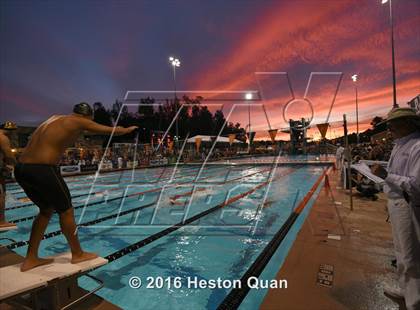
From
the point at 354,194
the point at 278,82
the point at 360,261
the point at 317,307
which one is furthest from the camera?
the point at 278,82

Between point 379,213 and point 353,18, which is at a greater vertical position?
point 353,18

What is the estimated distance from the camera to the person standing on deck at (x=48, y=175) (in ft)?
7.02

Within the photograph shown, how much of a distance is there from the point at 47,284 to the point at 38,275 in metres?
0.19

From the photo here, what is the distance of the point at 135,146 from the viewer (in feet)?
82.0

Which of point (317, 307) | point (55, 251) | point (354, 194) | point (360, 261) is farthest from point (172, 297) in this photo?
point (354, 194)

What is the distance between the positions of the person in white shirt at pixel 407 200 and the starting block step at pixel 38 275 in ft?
8.68

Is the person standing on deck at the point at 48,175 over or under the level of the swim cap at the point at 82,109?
under

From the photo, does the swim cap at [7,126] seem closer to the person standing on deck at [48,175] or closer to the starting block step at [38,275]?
the person standing on deck at [48,175]

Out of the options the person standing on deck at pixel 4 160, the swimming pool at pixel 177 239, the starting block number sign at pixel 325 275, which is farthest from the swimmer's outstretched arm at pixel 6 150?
the starting block number sign at pixel 325 275

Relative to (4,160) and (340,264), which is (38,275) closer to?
(4,160)

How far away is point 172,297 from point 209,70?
22.5 meters

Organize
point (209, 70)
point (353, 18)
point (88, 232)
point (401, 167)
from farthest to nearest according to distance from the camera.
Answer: point (209, 70) → point (353, 18) → point (88, 232) → point (401, 167)

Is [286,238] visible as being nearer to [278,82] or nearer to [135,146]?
[278,82]

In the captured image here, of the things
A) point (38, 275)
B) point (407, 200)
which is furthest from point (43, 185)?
point (407, 200)
